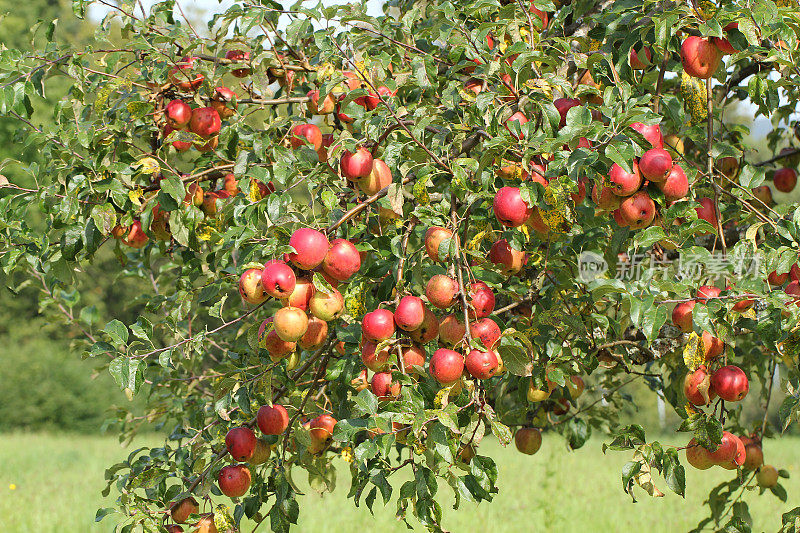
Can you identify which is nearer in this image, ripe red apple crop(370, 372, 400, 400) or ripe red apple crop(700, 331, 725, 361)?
ripe red apple crop(370, 372, 400, 400)

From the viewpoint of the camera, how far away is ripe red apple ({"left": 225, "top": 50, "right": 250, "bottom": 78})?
85.6 inches

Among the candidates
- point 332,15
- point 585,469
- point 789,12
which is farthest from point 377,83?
point 585,469

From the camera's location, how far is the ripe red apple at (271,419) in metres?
→ 1.73

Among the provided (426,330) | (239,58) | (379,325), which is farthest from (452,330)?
(239,58)

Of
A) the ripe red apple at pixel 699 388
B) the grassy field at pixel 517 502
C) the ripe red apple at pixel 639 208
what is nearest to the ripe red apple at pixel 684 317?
the ripe red apple at pixel 699 388

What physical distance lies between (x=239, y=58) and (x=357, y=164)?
2.65 feet

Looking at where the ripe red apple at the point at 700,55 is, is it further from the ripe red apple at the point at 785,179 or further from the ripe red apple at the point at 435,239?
the ripe red apple at the point at 785,179

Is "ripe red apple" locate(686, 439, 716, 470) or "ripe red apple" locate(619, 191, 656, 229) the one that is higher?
"ripe red apple" locate(619, 191, 656, 229)

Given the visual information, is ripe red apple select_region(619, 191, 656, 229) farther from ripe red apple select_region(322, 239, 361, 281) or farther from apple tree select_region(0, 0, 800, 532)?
ripe red apple select_region(322, 239, 361, 281)

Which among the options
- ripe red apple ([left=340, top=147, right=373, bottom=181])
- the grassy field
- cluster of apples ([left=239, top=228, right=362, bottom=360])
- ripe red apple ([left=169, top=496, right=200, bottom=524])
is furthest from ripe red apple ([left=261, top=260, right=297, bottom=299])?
the grassy field

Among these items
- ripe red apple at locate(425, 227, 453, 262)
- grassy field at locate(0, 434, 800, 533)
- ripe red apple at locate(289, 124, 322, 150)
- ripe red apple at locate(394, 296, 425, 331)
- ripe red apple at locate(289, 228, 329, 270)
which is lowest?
grassy field at locate(0, 434, 800, 533)

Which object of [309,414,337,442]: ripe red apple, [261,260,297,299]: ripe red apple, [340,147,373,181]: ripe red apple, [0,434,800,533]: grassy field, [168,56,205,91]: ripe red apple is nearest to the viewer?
[261,260,297,299]: ripe red apple

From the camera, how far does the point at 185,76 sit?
6.71ft

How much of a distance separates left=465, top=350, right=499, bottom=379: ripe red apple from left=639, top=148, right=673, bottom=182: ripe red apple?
0.46 metres
